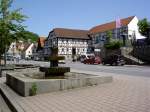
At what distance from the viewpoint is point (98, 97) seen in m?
9.73

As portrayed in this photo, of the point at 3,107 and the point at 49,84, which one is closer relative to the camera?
the point at 3,107

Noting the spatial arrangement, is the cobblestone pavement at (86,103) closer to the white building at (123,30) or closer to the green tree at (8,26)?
the green tree at (8,26)

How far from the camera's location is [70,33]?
90.6 metres

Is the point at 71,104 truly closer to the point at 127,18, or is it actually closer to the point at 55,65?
the point at 55,65

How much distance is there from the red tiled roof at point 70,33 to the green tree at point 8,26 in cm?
6072

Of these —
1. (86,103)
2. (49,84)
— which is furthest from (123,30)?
(86,103)

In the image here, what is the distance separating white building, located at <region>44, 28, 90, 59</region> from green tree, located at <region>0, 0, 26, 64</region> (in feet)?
195

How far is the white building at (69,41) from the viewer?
285 ft

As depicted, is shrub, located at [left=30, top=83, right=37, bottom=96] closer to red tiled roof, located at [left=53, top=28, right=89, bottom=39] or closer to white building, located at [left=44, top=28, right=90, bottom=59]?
white building, located at [left=44, top=28, right=90, bottom=59]

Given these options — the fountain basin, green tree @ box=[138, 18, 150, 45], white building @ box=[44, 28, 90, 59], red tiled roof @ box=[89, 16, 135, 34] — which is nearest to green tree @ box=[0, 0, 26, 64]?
the fountain basin

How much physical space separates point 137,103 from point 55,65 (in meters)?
8.32

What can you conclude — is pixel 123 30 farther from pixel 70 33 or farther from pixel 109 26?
pixel 70 33

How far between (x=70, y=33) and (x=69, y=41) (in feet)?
10.3

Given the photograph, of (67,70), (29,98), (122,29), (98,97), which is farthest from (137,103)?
(122,29)
